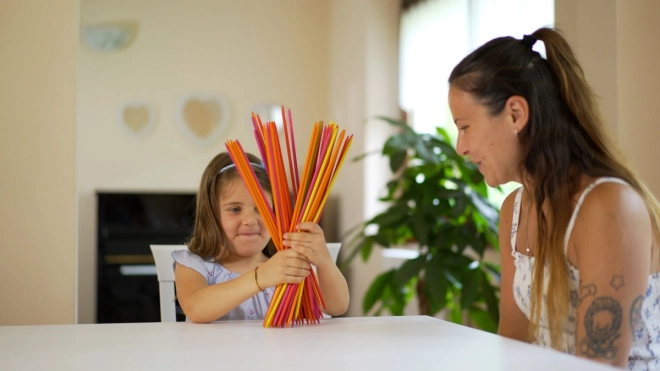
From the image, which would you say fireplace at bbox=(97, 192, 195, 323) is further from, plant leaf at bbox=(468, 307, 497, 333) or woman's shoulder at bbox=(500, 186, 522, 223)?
woman's shoulder at bbox=(500, 186, 522, 223)

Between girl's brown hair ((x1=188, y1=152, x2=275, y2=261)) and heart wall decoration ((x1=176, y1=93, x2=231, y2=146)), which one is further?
heart wall decoration ((x1=176, y1=93, x2=231, y2=146))

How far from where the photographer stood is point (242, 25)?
5.48 metres

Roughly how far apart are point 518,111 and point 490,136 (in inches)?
3.0

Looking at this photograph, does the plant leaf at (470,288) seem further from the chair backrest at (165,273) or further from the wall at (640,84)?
the chair backrest at (165,273)

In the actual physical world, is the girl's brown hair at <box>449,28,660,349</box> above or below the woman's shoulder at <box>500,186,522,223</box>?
above

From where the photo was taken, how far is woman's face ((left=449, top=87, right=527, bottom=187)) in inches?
56.7

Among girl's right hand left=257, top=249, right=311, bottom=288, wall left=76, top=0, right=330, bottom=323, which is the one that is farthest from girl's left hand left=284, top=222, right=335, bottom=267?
wall left=76, top=0, right=330, bottom=323

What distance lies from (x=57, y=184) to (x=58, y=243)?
0.15 metres

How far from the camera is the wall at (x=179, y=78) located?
5062 millimetres

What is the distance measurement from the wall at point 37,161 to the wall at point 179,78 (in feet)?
10.5

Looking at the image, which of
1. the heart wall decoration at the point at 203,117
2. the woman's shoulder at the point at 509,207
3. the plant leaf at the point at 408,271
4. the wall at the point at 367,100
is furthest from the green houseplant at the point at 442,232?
the heart wall decoration at the point at 203,117

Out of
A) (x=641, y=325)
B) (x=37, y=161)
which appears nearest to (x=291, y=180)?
(x=641, y=325)

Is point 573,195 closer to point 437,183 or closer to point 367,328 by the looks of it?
point 367,328

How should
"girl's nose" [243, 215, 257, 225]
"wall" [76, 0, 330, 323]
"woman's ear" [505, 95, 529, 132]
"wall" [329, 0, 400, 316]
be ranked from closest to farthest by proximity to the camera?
"woman's ear" [505, 95, 529, 132], "girl's nose" [243, 215, 257, 225], "wall" [329, 0, 400, 316], "wall" [76, 0, 330, 323]
